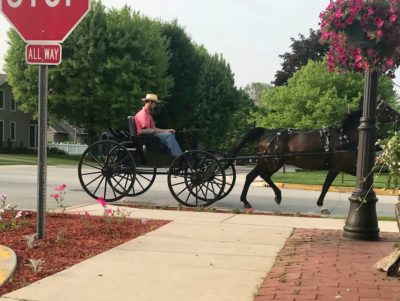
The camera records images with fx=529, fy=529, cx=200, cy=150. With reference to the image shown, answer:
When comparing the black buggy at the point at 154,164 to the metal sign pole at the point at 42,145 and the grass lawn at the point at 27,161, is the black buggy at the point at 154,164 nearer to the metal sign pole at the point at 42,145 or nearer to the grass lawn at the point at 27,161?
the metal sign pole at the point at 42,145

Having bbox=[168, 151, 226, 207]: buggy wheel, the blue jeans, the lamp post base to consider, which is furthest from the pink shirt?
the lamp post base

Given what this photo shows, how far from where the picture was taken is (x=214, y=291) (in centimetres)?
486

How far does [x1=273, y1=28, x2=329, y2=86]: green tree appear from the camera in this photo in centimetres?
5551

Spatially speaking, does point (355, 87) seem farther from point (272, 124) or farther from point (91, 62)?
point (91, 62)

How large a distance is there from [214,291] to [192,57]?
143 feet

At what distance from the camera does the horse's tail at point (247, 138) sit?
39.1 feet

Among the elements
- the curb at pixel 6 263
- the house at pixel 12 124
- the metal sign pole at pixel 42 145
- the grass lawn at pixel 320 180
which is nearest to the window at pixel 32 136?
the house at pixel 12 124

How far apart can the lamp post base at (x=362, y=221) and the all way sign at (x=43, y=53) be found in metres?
4.44

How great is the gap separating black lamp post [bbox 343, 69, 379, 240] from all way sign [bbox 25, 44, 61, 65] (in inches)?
165

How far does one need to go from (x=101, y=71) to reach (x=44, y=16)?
3236 cm

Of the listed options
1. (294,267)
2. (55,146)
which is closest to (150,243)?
(294,267)

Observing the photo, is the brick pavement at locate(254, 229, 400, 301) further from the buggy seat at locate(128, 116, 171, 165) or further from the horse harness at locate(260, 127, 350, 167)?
the buggy seat at locate(128, 116, 171, 165)

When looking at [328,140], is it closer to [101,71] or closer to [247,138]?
[247,138]

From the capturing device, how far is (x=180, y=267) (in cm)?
573
